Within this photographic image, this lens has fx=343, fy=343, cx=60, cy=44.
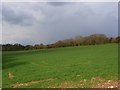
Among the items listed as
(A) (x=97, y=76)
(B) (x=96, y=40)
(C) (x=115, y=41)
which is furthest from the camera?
(B) (x=96, y=40)

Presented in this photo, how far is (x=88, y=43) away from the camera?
344 ft

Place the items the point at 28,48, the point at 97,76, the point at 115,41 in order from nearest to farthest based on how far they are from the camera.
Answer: the point at 97,76 → the point at 115,41 → the point at 28,48

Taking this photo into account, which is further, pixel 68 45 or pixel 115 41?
pixel 68 45

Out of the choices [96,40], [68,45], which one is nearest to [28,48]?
→ [68,45]

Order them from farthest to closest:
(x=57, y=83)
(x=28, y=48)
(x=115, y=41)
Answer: (x=28, y=48), (x=115, y=41), (x=57, y=83)

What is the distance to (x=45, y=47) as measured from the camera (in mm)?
110188

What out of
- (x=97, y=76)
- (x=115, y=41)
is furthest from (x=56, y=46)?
(x=97, y=76)

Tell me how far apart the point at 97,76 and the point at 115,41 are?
245ft

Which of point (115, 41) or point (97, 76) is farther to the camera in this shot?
point (115, 41)

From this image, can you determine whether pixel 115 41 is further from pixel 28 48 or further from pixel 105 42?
pixel 28 48

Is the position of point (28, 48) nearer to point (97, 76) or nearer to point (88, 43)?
point (88, 43)

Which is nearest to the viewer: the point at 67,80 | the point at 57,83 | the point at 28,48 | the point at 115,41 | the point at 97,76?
the point at 57,83

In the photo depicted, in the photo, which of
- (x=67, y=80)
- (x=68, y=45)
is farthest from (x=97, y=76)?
(x=68, y=45)

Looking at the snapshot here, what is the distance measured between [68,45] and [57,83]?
280 feet
